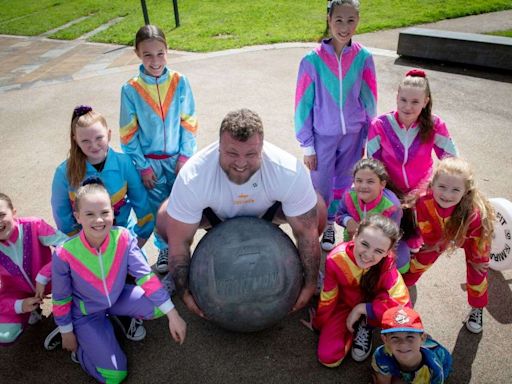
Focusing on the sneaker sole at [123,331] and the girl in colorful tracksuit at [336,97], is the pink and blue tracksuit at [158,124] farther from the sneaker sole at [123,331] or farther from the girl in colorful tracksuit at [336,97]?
the girl in colorful tracksuit at [336,97]

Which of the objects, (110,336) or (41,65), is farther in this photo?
(41,65)

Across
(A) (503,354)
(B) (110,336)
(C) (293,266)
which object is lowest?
(A) (503,354)

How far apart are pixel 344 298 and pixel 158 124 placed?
2.39 metres

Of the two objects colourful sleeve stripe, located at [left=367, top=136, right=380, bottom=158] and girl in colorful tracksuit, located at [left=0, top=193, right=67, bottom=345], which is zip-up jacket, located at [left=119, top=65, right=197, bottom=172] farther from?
colourful sleeve stripe, located at [left=367, top=136, right=380, bottom=158]

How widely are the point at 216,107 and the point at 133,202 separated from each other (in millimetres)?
4311

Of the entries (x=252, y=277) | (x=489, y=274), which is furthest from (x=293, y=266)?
(x=489, y=274)

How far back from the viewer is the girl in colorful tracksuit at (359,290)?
317 cm

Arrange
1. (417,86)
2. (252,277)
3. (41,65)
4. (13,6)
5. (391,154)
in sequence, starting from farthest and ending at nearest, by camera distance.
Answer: (13,6) → (41,65) → (391,154) → (417,86) → (252,277)

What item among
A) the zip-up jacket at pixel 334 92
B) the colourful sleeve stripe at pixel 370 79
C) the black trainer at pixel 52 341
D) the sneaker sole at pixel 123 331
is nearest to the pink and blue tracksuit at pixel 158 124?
the sneaker sole at pixel 123 331

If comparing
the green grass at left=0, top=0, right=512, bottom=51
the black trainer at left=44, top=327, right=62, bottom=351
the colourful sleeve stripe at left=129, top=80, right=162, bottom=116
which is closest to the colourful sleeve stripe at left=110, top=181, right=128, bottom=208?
the colourful sleeve stripe at left=129, top=80, right=162, bottom=116

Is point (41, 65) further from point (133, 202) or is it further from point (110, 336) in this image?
point (110, 336)

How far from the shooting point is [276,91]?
8.55 meters

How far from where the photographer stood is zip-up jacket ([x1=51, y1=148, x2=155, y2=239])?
11.9ft

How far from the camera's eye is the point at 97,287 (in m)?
3.25
